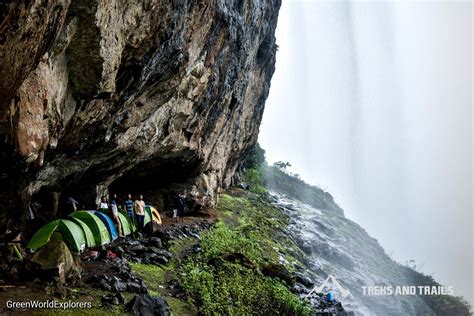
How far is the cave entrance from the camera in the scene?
22.7m

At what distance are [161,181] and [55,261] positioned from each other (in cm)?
1622

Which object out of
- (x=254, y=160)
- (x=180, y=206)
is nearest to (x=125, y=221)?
(x=180, y=206)

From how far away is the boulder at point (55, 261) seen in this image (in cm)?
881

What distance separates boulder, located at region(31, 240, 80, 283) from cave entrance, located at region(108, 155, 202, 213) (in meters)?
12.6

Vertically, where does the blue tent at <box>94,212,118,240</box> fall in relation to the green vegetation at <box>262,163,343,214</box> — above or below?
below

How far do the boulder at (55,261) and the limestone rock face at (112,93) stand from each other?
2.37 meters

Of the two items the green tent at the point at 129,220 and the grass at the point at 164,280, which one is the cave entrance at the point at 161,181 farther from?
the grass at the point at 164,280

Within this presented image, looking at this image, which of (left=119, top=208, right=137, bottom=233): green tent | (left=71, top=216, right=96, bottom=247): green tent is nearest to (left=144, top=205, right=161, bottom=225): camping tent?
(left=119, top=208, right=137, bottom=233): green tent

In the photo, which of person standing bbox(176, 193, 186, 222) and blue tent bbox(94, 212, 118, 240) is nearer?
blue tent bbox(94, 212, 118, 240)

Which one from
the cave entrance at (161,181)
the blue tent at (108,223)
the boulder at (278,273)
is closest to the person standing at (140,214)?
the blue tent at (108,223)

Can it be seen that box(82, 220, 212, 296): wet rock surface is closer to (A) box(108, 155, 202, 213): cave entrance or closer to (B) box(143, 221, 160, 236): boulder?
(B) box(143, 221, 160, 236): boulder

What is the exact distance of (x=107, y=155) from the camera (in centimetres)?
1630

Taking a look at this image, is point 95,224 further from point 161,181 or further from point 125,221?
point 161,181

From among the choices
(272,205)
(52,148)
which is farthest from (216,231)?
(272,205)
